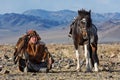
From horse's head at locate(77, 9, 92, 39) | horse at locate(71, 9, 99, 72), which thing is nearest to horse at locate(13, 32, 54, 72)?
horse at locate(71, 9, 99, 72)

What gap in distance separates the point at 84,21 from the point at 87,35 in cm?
39

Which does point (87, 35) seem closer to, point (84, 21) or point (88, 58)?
point (84, 21)

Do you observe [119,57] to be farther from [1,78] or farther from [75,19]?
Answer: [1,78]

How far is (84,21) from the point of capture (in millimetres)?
15172

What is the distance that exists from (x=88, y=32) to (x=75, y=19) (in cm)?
61

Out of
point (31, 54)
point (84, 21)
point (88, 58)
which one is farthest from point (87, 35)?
point (31, 54)

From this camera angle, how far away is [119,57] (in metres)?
22.1

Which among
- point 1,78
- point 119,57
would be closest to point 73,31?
point 1,78

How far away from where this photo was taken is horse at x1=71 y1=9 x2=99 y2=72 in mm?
15250

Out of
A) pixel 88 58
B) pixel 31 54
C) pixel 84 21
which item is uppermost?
pixel 84 21

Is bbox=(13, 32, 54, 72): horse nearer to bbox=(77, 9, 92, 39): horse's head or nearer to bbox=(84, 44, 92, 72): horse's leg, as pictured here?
bbox=(84, 44, 92, 72): horse's leg

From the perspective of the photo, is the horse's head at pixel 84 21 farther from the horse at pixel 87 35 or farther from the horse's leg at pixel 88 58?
the horse's leg at pixel 88 58

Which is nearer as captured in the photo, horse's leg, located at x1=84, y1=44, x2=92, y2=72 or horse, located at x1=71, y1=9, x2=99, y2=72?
horse, located at x1=71, y1=9, x2=99, y2=72

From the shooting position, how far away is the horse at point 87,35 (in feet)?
50.0
